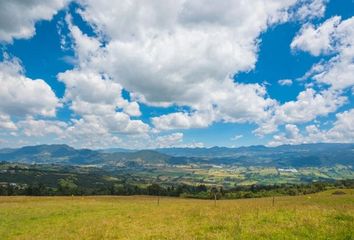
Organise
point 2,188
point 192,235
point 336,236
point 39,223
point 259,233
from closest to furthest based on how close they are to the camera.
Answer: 1. point 336,236
2. point 259,233
3. point 192,235
4. point 39,223
5. point 2,188

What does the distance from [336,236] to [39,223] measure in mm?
27417

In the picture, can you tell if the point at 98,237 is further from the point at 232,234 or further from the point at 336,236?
the point at 336,236

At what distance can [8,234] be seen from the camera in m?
26.5

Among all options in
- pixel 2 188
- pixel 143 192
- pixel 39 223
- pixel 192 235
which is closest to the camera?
pixel 192 235

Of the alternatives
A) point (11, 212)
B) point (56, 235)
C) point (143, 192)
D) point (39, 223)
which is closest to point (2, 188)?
point (143, 192)

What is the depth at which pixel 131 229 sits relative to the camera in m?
24.3

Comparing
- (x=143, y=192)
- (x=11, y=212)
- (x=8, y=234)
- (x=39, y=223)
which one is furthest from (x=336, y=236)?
(x=143, y=192)

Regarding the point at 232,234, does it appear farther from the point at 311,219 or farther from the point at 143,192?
the point at 143,192

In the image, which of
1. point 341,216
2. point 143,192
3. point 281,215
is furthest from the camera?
point 143,192

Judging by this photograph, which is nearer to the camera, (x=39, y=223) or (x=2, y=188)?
(x=39, y=223)

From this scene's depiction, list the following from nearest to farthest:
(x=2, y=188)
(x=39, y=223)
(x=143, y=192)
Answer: (x=39, y=223) < (x=2, y=188) < (x=143, y=192)

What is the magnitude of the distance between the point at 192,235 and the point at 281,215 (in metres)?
7.78

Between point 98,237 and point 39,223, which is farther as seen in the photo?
point 39,223

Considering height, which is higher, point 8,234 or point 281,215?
point 281,215
